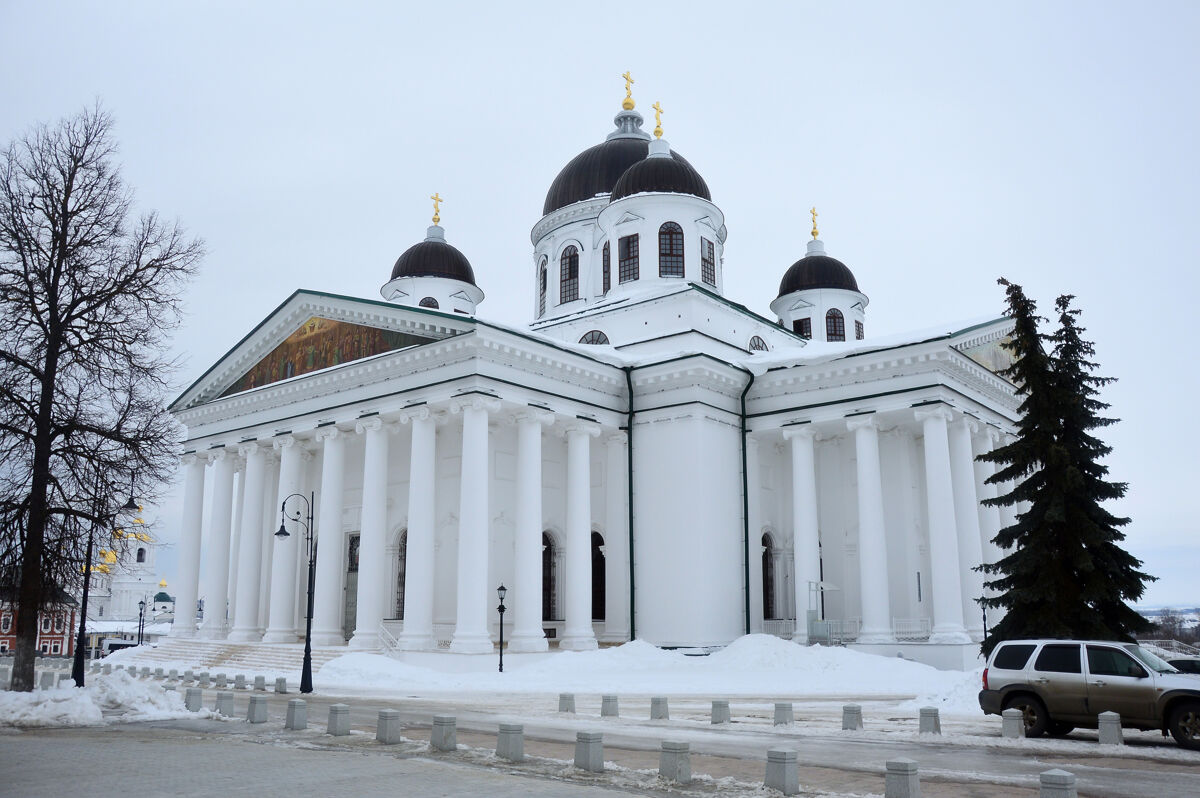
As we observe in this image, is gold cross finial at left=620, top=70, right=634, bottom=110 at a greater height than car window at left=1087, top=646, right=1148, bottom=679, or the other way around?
gold cross finial at left=620, top=70, right=634, bottom=110

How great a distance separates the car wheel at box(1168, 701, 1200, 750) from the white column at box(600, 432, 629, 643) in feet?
67.0

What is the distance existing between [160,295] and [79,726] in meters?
8.92

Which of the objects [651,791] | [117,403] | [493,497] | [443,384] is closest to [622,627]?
[493,497]

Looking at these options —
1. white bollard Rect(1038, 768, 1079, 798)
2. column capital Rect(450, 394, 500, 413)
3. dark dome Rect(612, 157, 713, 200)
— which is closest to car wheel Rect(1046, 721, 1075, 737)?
white bollard Rect(1038, 768, 1079, 798)

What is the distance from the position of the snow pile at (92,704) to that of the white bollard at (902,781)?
13454 millimetres

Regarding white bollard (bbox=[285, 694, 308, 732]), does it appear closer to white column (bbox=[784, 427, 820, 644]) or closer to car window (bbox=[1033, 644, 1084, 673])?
car window (bbox=[1033, 644, 1084, 673])

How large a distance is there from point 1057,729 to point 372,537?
2099 cm

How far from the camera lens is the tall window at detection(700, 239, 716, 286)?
1542 inches

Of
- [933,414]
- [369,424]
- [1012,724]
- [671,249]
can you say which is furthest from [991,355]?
[1012,724]

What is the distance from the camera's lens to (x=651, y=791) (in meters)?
9.84

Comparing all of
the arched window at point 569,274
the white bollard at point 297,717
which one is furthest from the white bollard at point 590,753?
the arched window at point 569,274

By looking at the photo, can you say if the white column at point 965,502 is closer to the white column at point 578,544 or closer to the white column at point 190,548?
the white column at point 578,544

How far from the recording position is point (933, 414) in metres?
29.8

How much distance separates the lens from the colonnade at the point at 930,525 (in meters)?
29.2
